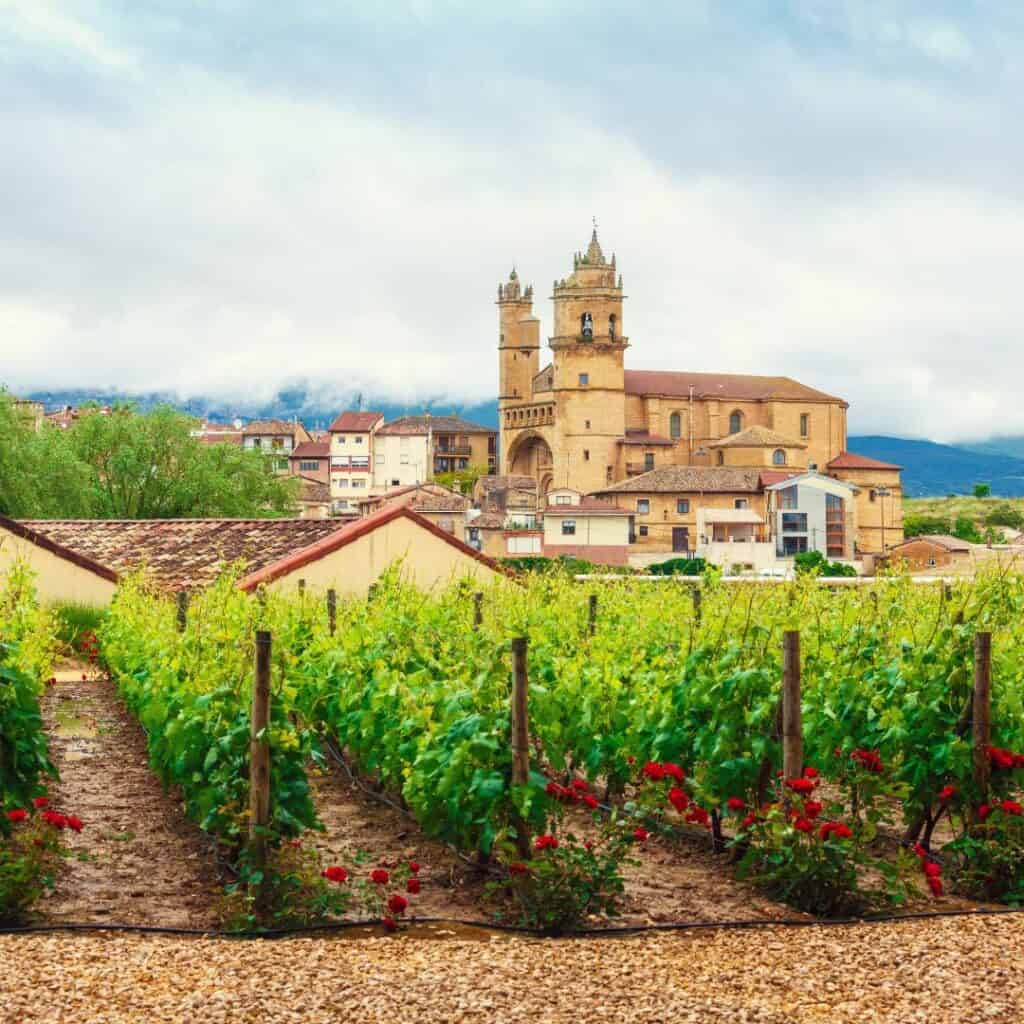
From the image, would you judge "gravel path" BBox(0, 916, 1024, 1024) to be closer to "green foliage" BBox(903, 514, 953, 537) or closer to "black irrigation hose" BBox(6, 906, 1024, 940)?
"black irrigation hose" BBox(6, 906, 1024, 940)

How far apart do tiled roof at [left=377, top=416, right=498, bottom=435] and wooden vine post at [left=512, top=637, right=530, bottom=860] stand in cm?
12948

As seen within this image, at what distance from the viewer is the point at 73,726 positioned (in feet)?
55.7

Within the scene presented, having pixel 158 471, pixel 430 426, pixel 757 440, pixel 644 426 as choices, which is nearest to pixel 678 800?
pixel 158 471

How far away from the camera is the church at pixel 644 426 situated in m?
104

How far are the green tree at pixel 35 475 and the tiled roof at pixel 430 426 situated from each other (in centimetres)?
8853

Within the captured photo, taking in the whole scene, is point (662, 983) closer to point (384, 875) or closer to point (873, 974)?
point (873, 974)

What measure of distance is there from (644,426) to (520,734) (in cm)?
11561

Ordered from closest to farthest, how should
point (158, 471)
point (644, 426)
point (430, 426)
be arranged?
point (158, 471) < point (644, 426) < point (430, 426)

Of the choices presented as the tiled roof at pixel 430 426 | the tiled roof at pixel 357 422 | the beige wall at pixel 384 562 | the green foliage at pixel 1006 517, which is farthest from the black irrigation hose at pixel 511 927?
the green foliage at pixel 1006 517

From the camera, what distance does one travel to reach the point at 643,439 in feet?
391

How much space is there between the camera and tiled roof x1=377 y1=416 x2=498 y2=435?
13800cm

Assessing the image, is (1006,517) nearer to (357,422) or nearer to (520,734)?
(357,422)

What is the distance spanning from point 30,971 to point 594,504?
290 ft

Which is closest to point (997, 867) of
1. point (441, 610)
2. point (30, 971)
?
point (30, 971)
